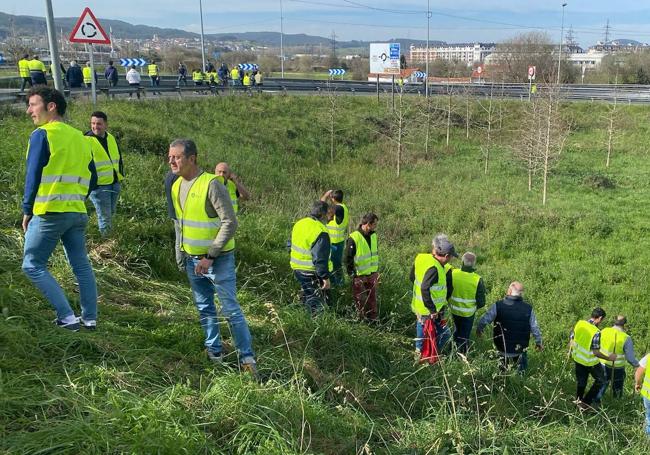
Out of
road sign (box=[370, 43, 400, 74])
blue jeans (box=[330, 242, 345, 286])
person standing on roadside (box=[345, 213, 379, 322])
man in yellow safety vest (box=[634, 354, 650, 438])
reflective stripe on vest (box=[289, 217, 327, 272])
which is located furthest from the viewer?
road sign (box=[370, 43, 400, 74])

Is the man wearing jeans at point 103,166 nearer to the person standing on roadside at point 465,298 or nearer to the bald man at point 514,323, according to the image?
the person standing on roadside at point 465,298

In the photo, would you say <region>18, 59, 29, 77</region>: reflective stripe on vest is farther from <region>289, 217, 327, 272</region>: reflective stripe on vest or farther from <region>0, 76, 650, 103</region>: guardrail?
<region>289, 217, 327, 272</region>: reflective stripe on vest

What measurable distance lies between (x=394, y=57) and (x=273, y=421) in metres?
33.5

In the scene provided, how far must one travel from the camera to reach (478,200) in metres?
18.0

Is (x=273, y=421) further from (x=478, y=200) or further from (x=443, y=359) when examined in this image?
(x=478, y=200)

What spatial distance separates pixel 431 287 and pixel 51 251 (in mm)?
3789

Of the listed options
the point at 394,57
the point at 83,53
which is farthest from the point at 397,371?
the point at 83,53

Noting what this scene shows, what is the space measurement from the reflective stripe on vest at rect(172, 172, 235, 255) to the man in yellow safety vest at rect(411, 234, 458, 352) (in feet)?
8.50

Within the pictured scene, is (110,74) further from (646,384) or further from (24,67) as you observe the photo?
(646,384)

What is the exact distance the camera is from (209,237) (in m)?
3.95

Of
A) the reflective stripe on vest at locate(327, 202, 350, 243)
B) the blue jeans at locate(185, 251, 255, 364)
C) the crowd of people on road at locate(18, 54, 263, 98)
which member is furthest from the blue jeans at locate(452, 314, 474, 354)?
the crowd of people on road at locate(18, 54, 263, 98)

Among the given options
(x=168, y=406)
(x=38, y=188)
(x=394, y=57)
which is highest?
(x=394, y=57)

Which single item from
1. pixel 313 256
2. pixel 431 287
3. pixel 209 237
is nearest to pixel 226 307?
pixel 209 237

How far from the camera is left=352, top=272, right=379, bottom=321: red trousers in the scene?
7.11 metres
